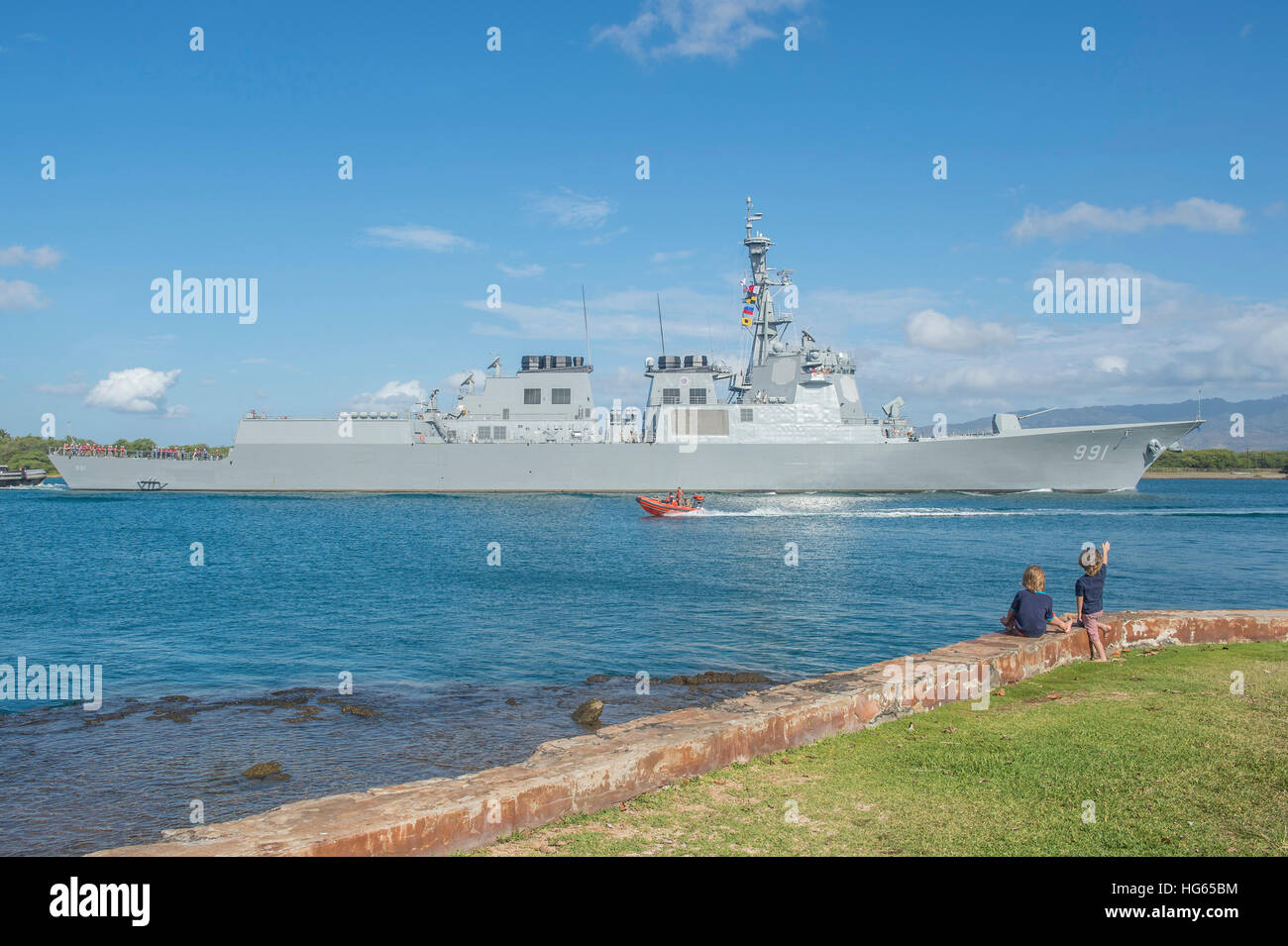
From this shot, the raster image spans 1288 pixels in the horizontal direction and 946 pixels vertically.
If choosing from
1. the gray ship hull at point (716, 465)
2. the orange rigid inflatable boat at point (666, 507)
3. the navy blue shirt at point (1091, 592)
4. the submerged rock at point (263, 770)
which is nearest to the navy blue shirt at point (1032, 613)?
the navy blue shirt at point (1091, 592)

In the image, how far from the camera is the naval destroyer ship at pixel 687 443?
48750mm

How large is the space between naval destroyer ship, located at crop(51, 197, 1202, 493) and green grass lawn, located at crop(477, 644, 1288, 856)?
43871 mm

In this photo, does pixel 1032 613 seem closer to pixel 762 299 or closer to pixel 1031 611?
pixel 1031 611

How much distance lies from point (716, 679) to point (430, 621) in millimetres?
7228

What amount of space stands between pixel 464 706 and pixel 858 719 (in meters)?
5.84

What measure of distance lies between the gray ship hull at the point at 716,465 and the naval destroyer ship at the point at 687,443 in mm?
90

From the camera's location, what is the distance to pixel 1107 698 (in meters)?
6.44

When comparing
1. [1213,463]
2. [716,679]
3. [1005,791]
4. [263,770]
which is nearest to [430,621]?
[716,679]

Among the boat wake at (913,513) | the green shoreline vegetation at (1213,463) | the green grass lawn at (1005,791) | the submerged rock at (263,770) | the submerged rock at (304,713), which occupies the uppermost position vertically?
the green shoreline vegetation at (1213,463)

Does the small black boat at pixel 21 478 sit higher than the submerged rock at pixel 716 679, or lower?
higher

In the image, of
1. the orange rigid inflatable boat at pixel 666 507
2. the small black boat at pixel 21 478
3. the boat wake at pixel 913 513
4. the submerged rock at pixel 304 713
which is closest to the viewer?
the submerged rock at pixel 304 713

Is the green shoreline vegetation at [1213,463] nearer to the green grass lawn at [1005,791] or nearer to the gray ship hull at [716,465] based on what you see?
the gray ship hull at [716,465]

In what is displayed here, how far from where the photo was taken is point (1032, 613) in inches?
324
